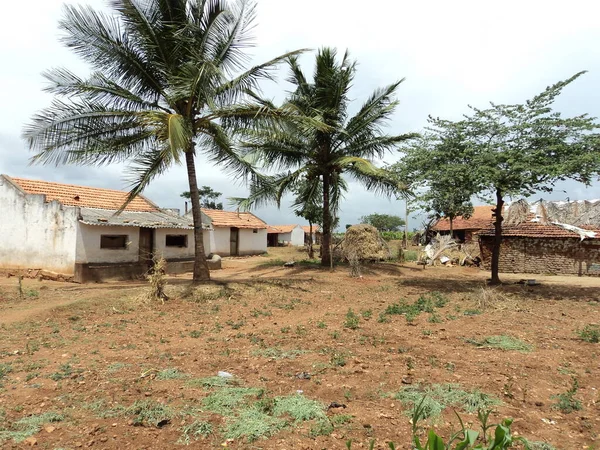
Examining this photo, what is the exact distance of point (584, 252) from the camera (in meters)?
17.5

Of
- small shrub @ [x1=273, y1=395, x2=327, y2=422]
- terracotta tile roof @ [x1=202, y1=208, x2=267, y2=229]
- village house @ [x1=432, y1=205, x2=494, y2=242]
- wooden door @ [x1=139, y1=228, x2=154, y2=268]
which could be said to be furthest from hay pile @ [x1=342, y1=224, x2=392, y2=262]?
small shrub @ [x1=273, y1=395, x2=327, y2=422]

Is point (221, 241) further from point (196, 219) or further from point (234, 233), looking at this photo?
point (196, 219)

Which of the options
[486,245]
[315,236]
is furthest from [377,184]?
[315,236]

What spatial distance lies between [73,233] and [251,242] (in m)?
16.8

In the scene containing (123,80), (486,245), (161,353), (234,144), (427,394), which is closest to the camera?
(427,394)

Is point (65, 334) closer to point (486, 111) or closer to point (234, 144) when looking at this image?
point (234, 144)

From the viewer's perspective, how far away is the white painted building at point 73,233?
1412 cm

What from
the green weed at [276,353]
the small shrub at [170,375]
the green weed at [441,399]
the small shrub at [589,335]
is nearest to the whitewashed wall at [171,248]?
the green weed at [276,353]

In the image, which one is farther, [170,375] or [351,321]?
[351,321]

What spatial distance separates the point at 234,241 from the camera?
28875 mm

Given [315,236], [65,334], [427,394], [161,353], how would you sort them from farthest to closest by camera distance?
[315,236], [65,334], [161,353], [427,394]

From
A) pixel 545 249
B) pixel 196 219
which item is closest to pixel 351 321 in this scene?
pixel 196 219

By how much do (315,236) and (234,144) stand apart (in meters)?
34.6

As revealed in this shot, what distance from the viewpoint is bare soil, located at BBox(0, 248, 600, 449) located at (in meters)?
3.38
